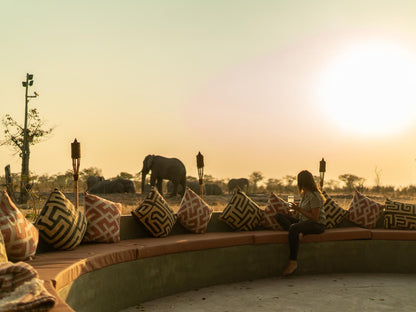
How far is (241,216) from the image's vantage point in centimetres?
537

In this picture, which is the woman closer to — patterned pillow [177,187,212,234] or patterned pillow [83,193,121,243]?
patterned pillow [177,187,212,234]

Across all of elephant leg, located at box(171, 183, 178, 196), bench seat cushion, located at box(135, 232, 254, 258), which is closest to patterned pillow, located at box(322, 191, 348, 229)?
bench seat cushion, located at box(135, 232, 254, 258)

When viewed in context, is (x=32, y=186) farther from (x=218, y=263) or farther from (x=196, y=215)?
(x=218, y=263)

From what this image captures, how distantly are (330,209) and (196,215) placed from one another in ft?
5.63

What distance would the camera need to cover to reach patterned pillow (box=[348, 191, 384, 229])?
5.72 meters

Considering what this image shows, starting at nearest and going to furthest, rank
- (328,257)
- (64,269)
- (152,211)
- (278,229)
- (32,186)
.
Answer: (64,269) < (152,211) < (328,257) < (278,229) < (32,186)

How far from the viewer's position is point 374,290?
4328mm

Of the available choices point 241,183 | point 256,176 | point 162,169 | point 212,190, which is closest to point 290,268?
point 162,169

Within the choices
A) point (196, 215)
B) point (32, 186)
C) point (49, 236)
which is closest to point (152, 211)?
point (196, 215)

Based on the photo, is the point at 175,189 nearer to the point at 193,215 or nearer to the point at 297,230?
the point at 193,215

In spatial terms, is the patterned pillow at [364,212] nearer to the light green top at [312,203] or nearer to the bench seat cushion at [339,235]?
the bench seat cushion at [339,235]

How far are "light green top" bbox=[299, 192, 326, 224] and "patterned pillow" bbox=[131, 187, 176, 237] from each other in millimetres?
1466

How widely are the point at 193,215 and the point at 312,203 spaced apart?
130 centimetres

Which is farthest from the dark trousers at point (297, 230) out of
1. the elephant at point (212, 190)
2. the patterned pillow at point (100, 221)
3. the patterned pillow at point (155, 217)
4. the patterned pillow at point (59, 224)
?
the elephant at point (212, 190)
